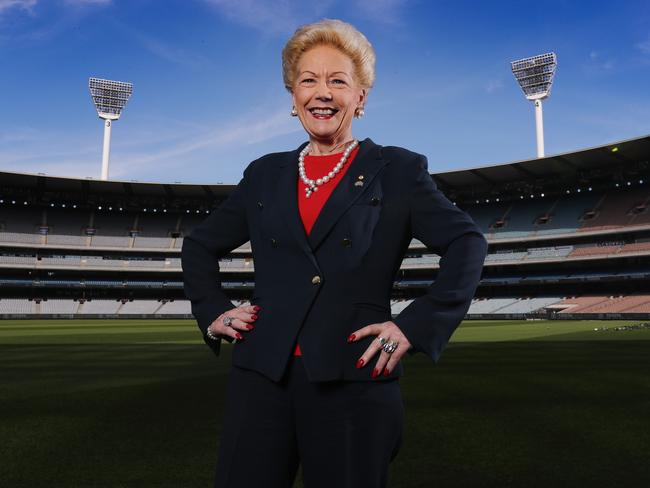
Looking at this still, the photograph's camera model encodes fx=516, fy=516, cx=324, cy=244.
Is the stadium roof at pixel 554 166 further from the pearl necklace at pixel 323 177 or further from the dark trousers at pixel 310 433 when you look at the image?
the dark trousers at pixel 310 433

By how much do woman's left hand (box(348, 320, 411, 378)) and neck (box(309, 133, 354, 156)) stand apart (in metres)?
0.75

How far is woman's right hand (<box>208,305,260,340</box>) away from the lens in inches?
72.7

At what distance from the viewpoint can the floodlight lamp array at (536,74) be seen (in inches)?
1930

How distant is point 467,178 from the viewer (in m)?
46.4

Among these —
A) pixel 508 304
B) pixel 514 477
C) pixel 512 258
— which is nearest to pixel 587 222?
pixel 512 258

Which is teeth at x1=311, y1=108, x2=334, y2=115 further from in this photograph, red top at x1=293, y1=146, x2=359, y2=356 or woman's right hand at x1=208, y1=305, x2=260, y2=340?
woman's right hand at x1=208, y1=305, x2=260, y2=340

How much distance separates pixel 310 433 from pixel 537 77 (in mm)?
54654

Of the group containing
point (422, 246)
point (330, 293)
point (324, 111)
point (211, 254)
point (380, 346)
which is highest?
point (422, 246)

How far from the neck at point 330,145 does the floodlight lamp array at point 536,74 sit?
5373 cm

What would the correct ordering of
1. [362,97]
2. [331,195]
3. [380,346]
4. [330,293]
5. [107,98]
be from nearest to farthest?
[380,346], [330,293], [331,195], [362,97], [107,98]

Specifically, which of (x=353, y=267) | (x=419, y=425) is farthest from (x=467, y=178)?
(x=353, y=267)

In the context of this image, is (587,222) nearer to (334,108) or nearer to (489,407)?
(489,407)

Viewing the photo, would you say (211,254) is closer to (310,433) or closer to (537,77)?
(310,433)

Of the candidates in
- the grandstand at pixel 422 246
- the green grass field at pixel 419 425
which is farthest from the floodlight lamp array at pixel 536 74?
the green grass field at pixel 419 425
